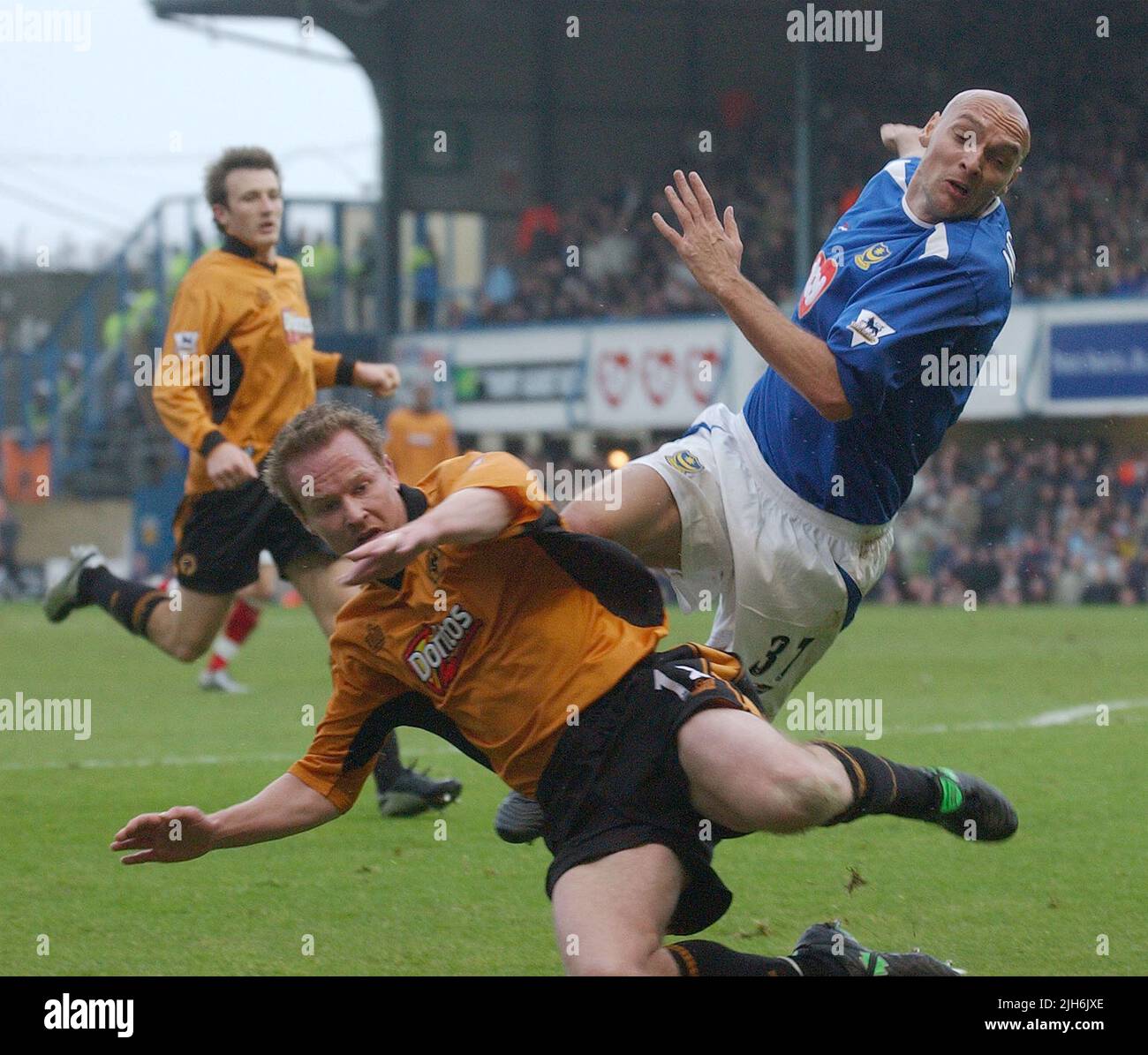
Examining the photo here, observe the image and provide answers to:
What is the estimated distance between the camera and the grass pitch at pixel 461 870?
4.74 m

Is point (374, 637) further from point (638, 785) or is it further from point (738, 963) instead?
point (738, 963)

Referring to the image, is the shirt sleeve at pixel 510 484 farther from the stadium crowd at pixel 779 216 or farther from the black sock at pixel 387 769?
the stadium crowd at pixel 779 216

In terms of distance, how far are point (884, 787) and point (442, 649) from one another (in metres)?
1.02

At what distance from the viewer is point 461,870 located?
18.9 ft

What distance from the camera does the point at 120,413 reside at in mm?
26344

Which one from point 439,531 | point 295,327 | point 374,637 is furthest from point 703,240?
point 295,327

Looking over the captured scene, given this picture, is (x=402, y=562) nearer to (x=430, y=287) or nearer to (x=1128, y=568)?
(x=1128, y=568)

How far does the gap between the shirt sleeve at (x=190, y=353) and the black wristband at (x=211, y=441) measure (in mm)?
24

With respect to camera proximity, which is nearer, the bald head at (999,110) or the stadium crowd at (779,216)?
the bald head at (999,110)

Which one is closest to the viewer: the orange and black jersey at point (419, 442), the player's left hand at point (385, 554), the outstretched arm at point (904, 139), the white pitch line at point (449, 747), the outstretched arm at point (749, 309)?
the player's left hand at point (385, 554)

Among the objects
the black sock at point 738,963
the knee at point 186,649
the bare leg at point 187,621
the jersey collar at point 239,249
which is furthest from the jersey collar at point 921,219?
the knee at point 186,649

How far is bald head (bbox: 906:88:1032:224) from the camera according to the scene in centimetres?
488

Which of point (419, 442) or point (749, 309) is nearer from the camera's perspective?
point (749, 309)

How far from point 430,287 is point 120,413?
5.12 meters
